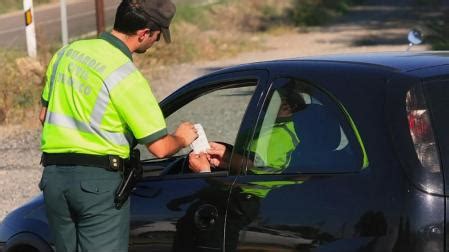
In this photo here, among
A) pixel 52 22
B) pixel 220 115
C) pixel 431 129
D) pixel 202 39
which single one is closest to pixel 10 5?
pixel 52 22

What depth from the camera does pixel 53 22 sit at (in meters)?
31.8

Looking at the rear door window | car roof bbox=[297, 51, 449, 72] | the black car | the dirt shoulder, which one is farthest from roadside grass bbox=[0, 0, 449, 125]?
the rear door window

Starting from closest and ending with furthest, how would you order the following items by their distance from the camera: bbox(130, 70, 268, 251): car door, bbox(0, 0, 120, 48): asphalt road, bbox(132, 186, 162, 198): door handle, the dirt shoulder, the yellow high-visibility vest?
the yellow high-visibility vest, bbox(130, 70, 268, 251): car door, bbox(132, 186, 162, 198): door handle, the dirt shoulder, bbox(0, 0, 120, 48): asphalt road

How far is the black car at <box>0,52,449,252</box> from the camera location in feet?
12.5

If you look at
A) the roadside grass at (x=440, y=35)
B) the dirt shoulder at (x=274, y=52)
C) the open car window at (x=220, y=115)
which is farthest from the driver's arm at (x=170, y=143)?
the roadside grass at (x=440, y=35)

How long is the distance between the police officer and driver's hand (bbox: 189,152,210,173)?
470 mm

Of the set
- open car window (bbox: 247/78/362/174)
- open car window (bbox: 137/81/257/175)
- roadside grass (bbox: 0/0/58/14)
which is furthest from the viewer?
roadside grass (bbox: 0/0/58/14)

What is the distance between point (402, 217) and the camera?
12.3 ft

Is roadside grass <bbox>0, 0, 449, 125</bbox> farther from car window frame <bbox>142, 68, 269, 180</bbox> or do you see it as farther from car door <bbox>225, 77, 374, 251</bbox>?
car door <bbox>225, 77, 374, 251</bbox>

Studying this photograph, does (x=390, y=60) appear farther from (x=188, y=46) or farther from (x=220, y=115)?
(x=188, y=46)

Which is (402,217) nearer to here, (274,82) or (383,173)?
(383,173)

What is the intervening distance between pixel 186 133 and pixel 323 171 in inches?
26.1

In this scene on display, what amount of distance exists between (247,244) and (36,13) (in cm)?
3389

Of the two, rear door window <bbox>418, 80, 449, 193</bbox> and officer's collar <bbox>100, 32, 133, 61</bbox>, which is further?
officer's collar <bbox>100, 32, 133, 61</bbox>
